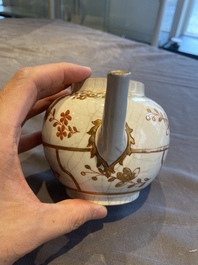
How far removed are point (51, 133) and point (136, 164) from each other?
12 centimetres

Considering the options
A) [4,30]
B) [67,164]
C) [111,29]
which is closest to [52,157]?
[67,164]

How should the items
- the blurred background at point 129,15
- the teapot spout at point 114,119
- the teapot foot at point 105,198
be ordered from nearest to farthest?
the teapot spout at point 114,119, the teapot foot at point 105,198, the blurred background at point 129,15

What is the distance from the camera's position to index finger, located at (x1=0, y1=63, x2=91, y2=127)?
35 centimetres

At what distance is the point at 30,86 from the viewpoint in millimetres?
388

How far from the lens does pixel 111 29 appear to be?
7.61 ft

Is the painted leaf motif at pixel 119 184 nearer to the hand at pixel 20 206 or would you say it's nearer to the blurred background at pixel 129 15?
the hand at pixel 20 206

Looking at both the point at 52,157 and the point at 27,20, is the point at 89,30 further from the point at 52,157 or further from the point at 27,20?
the point at 52,157

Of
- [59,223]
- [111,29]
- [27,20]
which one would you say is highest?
[59,223]

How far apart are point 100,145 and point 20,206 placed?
0.11m

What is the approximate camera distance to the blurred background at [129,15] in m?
2.01

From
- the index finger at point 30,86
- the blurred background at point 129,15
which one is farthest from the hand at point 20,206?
the blurred background at point 129,15

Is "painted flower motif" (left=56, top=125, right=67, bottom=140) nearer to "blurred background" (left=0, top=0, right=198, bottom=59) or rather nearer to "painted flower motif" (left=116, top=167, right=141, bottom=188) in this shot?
"painted flower motif" (left=116, top=167, right=141, bottom=188)

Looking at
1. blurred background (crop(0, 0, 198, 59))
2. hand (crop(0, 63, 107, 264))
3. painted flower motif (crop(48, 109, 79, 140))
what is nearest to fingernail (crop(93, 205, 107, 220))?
hand (crop(0, 63, 107, 264))

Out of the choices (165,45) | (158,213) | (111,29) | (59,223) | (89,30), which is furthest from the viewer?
(111,29)
